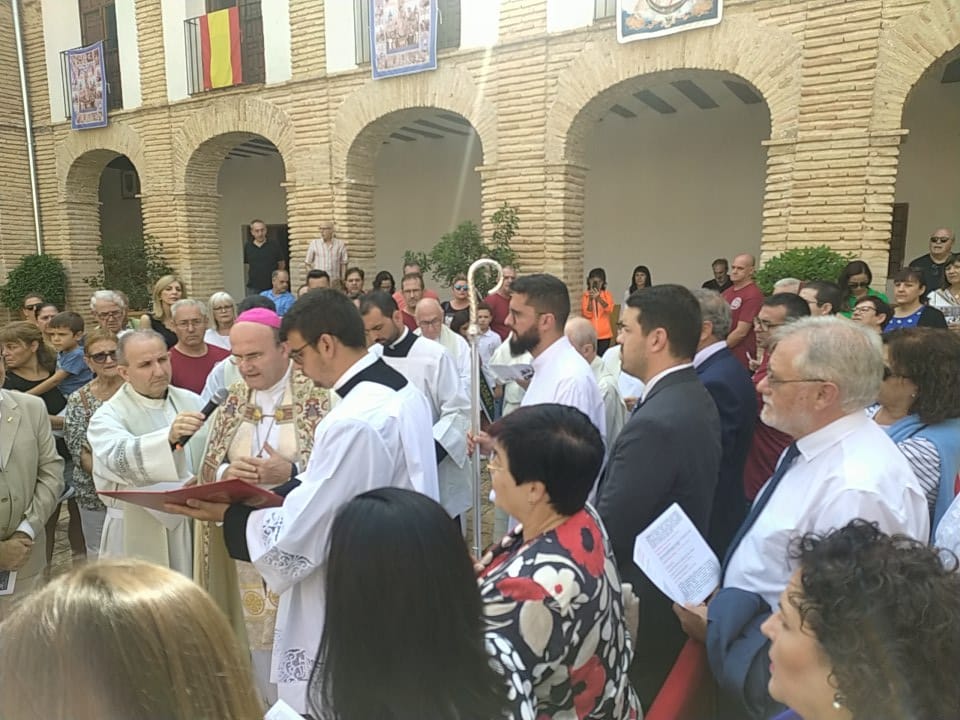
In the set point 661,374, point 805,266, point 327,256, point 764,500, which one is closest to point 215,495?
point 661,374

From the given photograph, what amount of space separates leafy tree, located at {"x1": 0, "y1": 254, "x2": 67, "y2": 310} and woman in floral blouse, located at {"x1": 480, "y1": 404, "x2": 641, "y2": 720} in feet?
45.8

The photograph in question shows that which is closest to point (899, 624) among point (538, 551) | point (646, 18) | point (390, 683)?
point (538, 551)

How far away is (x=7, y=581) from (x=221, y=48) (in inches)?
414

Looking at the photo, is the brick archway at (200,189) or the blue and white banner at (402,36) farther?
the brick archway at (200,189)

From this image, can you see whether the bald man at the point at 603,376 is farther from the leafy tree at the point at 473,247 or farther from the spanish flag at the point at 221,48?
the spanish flag at the point at 221,48

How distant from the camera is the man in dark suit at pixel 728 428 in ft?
9.25

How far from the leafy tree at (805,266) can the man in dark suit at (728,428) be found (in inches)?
164

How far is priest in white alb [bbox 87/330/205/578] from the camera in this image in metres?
2.64

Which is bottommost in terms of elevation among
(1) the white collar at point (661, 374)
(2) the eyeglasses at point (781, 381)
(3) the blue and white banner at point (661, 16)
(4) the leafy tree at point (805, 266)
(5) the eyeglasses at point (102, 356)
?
(5) the eyeglasses at point (102, 356)

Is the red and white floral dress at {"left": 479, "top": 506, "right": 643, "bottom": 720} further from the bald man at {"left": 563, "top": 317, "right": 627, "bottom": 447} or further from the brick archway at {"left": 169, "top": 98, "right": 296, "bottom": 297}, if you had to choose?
the brick archway at {"left": 169, "top": 98, "right": 296, "bottom": 297}

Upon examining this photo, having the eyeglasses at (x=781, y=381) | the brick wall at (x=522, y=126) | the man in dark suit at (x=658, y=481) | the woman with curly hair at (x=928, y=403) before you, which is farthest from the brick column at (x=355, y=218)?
the eyeglasses at (x=781, y=381)

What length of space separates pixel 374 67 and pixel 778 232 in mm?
6245

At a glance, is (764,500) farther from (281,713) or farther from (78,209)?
(78,209)

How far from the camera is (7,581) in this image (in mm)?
2889
